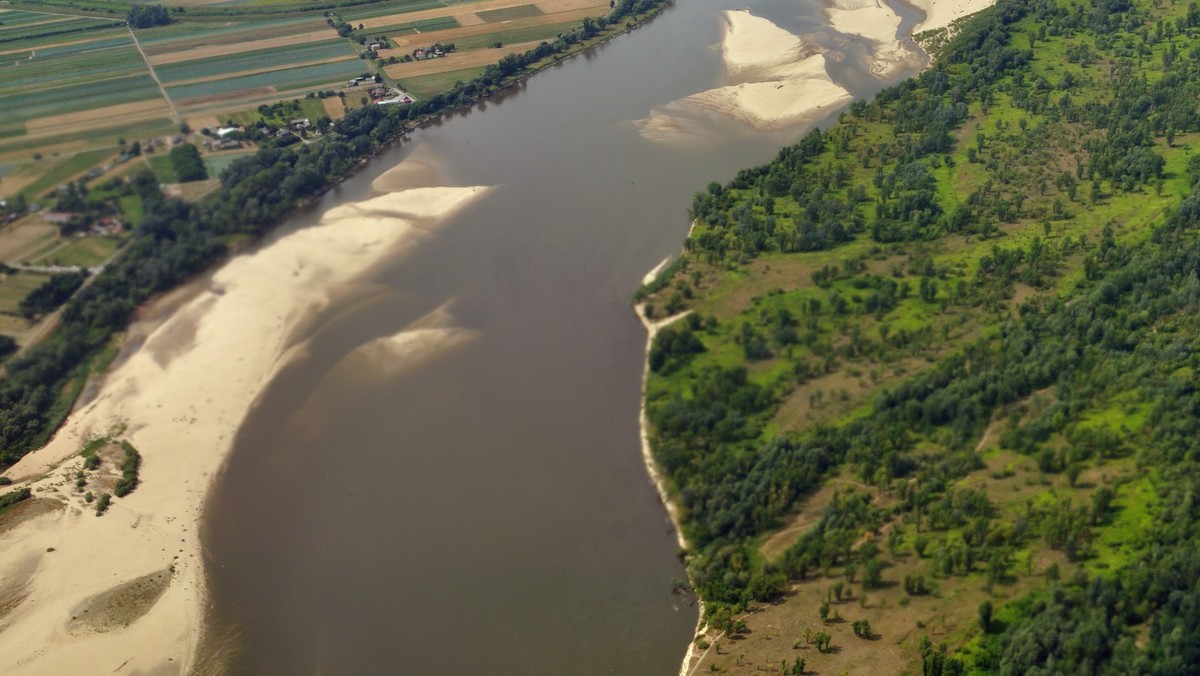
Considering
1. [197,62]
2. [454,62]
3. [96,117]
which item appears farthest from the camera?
[454,62]

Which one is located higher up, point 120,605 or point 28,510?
point 28,510

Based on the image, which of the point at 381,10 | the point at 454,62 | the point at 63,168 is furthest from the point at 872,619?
the point at 381,10

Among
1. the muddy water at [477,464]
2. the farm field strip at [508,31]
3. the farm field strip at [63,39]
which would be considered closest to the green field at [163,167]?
the muddy water at [477,464]

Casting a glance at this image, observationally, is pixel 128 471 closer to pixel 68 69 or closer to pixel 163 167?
pixel 163 167

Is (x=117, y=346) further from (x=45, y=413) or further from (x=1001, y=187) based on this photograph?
(x=1001, y=187)

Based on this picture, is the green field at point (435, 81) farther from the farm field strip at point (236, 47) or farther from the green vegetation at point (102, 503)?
the green vegetation at point (102, 503)

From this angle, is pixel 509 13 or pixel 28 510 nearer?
pixel 28 510
